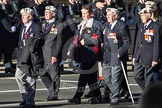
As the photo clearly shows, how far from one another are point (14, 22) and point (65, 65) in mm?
3064

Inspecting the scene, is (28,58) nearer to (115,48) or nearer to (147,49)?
(115,48)

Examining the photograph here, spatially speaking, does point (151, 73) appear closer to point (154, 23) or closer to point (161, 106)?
point (154, 23)

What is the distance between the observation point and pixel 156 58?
8.38m

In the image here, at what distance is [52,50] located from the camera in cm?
966

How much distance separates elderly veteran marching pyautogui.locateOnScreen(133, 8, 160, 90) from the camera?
27.6 ft

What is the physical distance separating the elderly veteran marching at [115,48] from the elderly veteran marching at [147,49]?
293 millimetres

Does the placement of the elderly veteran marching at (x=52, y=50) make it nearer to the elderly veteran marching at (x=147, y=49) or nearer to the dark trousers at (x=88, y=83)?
the dark trousers at (x=88, y=83)

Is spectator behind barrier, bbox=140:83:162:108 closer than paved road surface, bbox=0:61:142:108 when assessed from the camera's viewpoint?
Yes

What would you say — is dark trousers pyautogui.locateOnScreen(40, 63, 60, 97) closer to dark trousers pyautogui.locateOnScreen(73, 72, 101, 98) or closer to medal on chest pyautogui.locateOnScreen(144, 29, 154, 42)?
dark trousers pyautogui.locateOnScreen(73, 72, 101, 98)

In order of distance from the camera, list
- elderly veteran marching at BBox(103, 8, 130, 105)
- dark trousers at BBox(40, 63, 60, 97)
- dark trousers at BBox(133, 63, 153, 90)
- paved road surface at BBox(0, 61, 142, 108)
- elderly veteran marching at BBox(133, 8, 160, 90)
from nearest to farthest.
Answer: elderly veteran marching at BBox(133, 8, 160, 90) < dark trousers at BBox(133, 63, 153, 90) < elderly veteran marching at BBox(103, 8, 130, 105) < paved road surface at BBox(0, 61, 142, 108) < dark trousers at BBox(40, 63, 60, 97)

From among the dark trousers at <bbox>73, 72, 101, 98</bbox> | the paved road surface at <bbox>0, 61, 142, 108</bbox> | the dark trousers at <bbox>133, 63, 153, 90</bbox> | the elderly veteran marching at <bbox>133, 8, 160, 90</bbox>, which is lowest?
the paved road surface at <bbox>0, 61, 142, 108</bbox>

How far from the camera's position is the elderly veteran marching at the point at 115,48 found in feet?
28.9

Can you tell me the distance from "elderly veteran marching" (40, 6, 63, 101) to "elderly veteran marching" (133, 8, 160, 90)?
1675 mm

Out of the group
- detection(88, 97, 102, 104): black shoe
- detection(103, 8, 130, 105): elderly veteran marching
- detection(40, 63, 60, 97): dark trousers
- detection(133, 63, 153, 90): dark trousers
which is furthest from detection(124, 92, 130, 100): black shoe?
detection(40, 63, 60, 97): dark trousers
